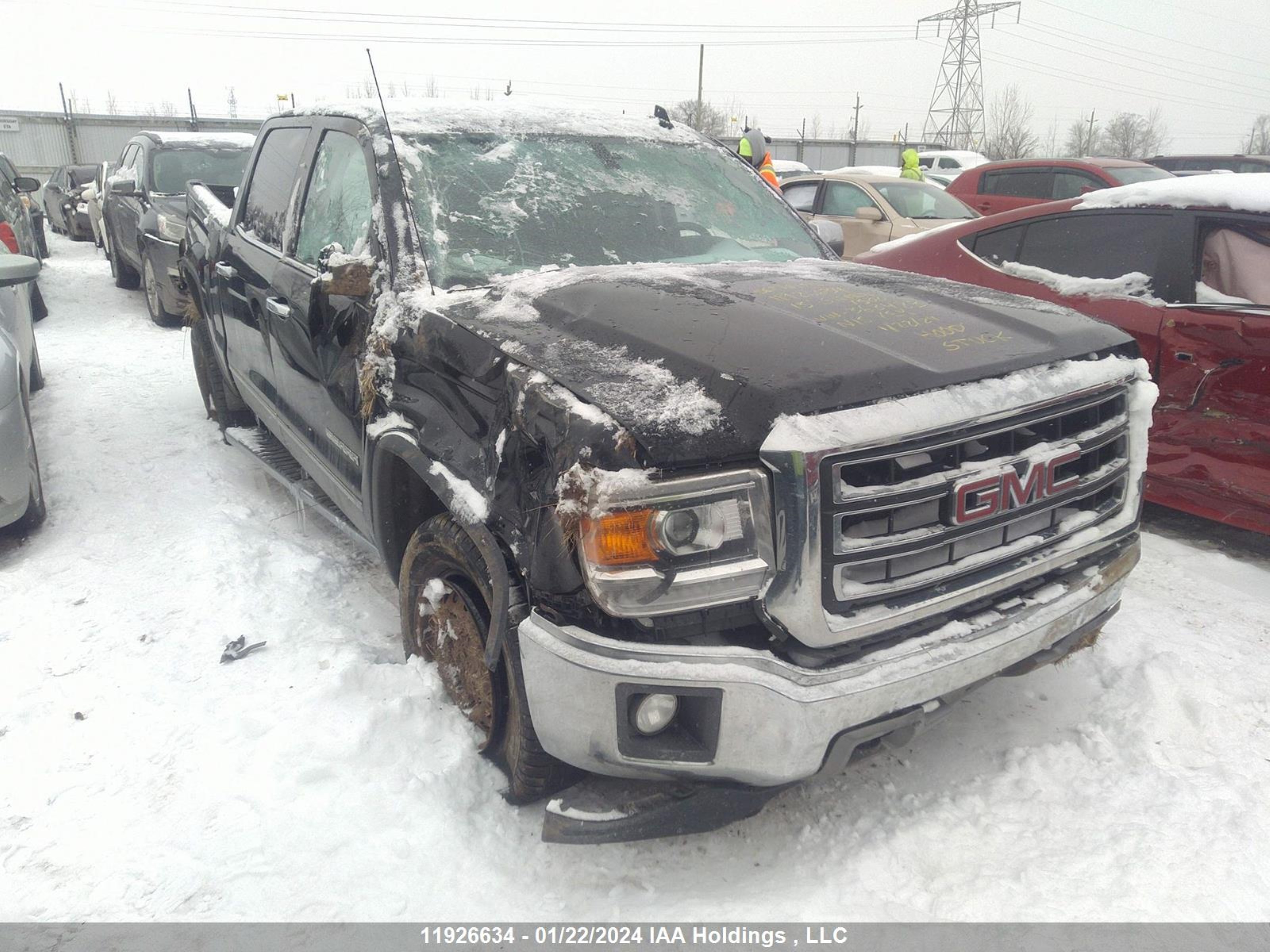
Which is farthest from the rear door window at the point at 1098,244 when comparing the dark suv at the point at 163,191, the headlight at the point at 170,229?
the headlight at the point at 170,229

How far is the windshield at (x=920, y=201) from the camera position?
33.4 ft

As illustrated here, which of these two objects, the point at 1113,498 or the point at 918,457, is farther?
the point at 1113,498

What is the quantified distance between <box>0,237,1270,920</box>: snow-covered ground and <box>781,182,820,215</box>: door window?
8.18m

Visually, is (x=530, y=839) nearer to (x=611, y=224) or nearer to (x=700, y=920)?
(x=700, y=920)

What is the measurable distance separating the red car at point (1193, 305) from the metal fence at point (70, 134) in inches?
1286

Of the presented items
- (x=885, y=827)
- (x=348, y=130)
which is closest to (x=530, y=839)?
(x=885, y=827)

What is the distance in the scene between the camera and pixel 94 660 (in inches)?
123

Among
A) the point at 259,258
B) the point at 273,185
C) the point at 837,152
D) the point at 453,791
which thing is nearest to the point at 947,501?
the point at 453,791

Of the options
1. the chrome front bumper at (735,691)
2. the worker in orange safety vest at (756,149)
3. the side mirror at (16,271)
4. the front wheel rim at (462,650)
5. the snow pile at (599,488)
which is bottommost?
the front wheel rim at (462,650)

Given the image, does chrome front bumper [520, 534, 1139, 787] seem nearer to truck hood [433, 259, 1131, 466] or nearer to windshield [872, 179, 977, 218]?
truck hood [433, 259, 1131, 466]

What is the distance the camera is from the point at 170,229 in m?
7.74

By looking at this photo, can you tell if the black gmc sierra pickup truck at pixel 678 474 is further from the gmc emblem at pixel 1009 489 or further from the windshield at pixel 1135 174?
the windshield at pixel 1135 174

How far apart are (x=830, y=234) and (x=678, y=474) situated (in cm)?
245

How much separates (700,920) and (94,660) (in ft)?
7.69
